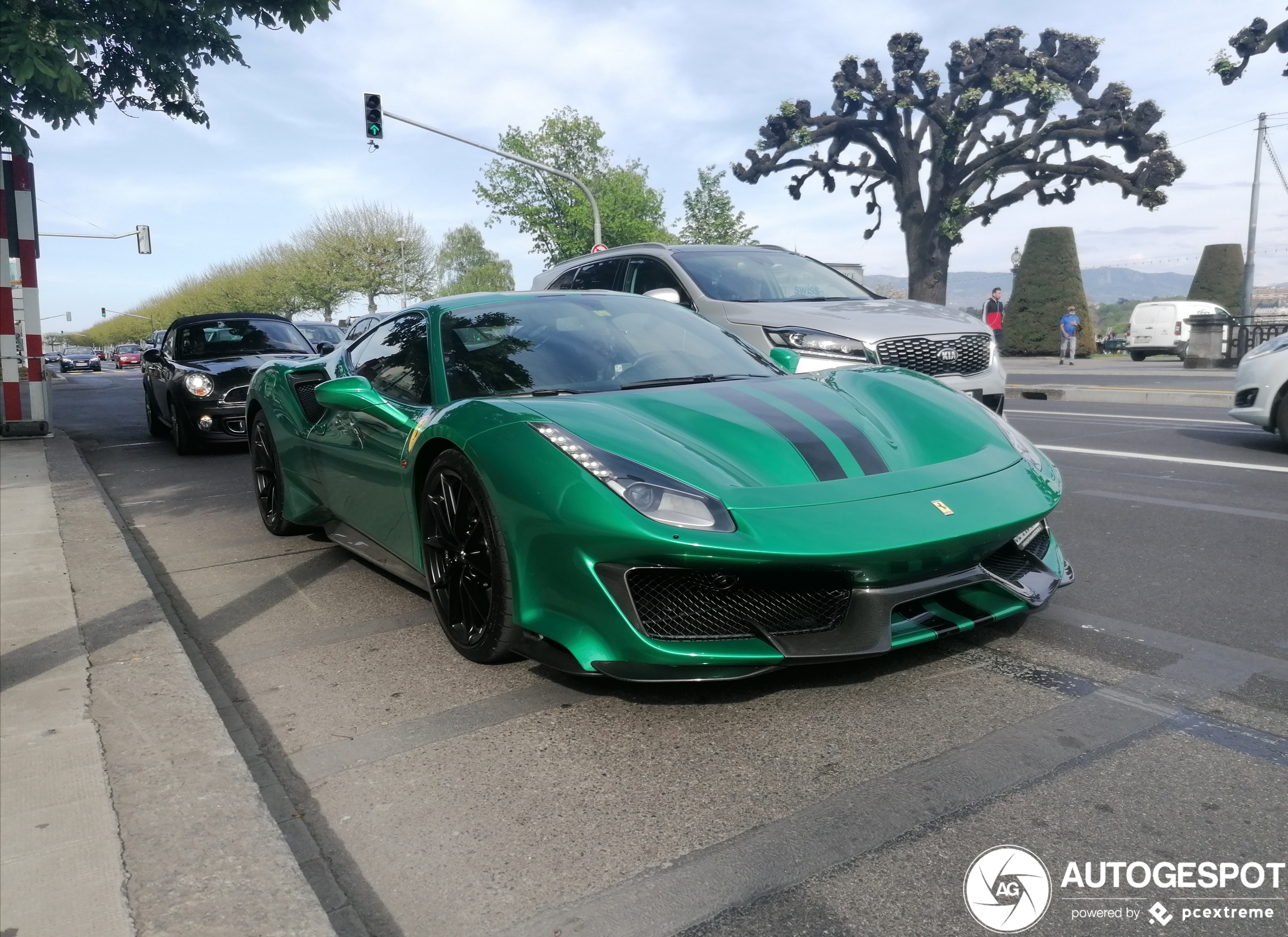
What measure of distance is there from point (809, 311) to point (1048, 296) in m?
29.5

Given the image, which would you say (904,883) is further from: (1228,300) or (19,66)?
(1228,300)

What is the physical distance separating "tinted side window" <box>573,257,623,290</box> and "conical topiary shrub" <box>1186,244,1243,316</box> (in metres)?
33.0

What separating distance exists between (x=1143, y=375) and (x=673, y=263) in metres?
15.4

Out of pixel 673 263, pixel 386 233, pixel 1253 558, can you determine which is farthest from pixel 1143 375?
pixel 386 233

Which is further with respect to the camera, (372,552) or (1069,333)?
(1069,333)

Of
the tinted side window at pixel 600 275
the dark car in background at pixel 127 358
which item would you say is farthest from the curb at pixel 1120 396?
the dark car in background at pixel 127 358

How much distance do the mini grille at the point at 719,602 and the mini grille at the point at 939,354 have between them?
4.54 meters

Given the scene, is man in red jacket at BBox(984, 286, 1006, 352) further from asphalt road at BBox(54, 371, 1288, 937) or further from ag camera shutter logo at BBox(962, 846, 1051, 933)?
ag camera shutter logo at BBox(962, 846, 1051, 933)

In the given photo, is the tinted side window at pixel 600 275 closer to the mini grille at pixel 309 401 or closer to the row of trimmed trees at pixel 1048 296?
the mini grille at pixel 309 401

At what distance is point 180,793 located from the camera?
2.36m

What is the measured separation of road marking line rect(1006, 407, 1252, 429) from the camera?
10195 mm

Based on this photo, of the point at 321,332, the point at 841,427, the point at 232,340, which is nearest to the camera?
the point at 841,427

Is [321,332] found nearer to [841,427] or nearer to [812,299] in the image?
[812,299]

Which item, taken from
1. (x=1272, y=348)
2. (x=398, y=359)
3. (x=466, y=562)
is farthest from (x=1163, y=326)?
(x=466, y=562)
